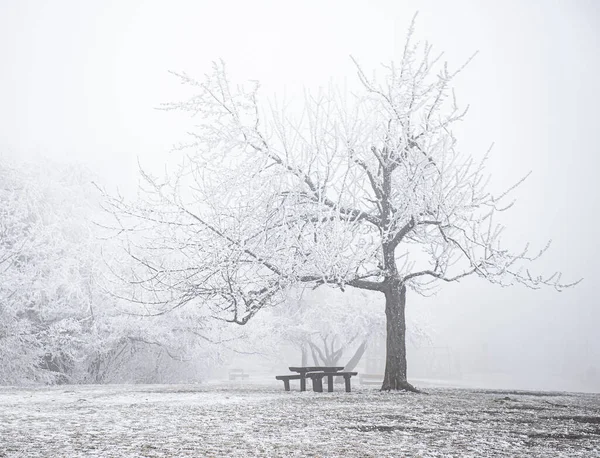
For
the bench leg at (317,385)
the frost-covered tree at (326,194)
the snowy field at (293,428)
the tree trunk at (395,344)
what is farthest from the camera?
the bench leg at (317,385)

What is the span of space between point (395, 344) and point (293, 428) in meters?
6.66

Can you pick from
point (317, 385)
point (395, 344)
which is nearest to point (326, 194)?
A: point (395, 344)

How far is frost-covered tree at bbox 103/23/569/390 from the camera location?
11.7 m

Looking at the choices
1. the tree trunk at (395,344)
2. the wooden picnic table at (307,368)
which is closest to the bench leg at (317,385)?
the wooden picnic table at (307,368)

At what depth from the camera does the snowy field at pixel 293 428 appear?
16.2 feet

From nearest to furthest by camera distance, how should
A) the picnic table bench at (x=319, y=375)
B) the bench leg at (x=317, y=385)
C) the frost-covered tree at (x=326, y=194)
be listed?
1. the frost-covered tree at (x=326, y=194)
2. the picnic table bench at (x=319, y=375)
3. the bench leg at (x=317, y=385)

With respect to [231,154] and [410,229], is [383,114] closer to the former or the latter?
[410,229]

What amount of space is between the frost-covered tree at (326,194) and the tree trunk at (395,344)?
24mm

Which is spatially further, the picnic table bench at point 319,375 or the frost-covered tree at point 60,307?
the frost-covered tree at point 60,307

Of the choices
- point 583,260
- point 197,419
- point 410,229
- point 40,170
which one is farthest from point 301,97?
point 583,260

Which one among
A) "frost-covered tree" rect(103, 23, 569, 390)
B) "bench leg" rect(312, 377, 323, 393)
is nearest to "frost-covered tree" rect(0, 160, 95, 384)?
"frost-covered tree" rect(103, 23, 569, 390)

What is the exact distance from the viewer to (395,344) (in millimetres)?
12500

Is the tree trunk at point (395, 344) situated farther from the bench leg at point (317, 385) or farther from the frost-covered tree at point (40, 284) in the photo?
the frost-covered tree at point (40, 284)

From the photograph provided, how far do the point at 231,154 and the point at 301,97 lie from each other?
2199mm
